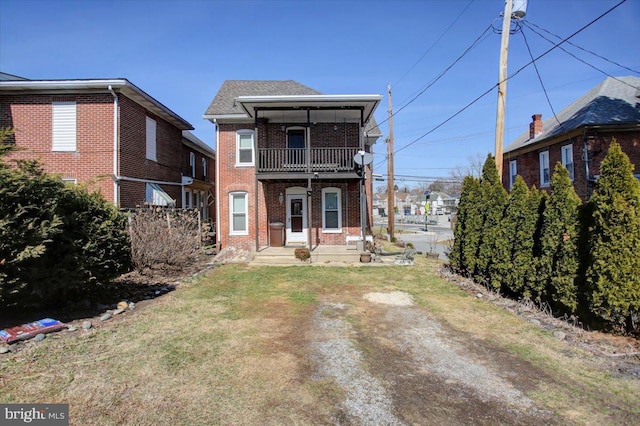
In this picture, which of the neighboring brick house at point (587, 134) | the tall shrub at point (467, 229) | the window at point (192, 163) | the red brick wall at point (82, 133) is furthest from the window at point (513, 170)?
the red brick wall at point (82, 133)

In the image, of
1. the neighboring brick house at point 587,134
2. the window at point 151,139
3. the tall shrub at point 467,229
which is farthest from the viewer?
the neighboring brick house at point 587,134

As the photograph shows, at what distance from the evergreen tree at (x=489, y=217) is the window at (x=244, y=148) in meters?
9.79

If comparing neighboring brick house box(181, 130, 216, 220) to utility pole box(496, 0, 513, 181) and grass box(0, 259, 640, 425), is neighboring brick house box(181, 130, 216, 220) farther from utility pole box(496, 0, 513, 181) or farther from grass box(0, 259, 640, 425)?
utility pole box(496, 0, 513, 181)

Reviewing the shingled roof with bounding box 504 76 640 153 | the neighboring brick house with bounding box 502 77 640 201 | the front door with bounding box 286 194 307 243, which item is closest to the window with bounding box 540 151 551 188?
the neighboring brick house with bounding box 502 77 640 201

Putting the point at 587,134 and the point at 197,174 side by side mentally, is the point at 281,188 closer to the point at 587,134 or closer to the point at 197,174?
the point at 197,174

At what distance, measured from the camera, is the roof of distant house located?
15.6 meters

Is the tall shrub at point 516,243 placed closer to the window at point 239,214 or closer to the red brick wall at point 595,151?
the window at point 239,214

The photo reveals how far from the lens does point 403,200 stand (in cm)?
11706

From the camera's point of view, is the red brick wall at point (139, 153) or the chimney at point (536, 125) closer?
the red brick wall at point (139, 153)

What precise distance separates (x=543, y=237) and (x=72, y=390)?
7.73m

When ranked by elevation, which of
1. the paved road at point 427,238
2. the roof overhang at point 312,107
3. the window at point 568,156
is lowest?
the paved road at point 427,238

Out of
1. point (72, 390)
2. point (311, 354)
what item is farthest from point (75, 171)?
point (311, 354)

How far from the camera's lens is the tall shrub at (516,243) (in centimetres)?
736

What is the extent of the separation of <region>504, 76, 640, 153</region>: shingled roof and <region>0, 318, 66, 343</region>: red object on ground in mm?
21234
